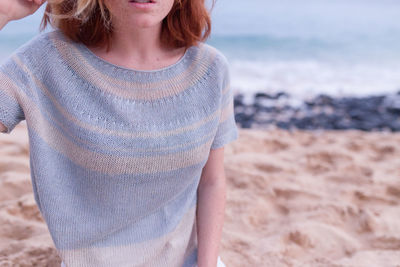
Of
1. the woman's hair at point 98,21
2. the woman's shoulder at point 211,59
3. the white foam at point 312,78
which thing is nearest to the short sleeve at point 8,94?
the woman's hair at point 98,21

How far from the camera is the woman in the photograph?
1.23 m

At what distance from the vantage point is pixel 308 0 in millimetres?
28141

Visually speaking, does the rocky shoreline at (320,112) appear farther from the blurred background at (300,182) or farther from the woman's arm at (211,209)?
the woman's arm at (211,209)

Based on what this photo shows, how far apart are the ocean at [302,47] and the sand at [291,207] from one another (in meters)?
1.20

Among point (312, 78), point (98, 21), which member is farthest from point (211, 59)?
point (312, 78)

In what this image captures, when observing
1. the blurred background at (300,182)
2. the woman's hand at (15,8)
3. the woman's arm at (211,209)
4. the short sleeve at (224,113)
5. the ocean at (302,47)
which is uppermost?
the woman's hand at (15,8)

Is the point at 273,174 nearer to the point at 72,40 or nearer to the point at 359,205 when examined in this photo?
the point at 359,205

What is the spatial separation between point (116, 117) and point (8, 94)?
0.98ft

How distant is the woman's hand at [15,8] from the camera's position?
46.0 inches

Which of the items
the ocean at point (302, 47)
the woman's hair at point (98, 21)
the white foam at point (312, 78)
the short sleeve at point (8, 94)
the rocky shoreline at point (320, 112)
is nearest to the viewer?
the short sleeve at point (8, 94)

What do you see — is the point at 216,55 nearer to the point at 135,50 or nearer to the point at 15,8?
the point at 135,50

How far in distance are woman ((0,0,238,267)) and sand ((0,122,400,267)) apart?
0.60 meters

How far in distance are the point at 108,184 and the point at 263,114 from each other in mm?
3920

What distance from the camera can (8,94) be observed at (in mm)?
1150
